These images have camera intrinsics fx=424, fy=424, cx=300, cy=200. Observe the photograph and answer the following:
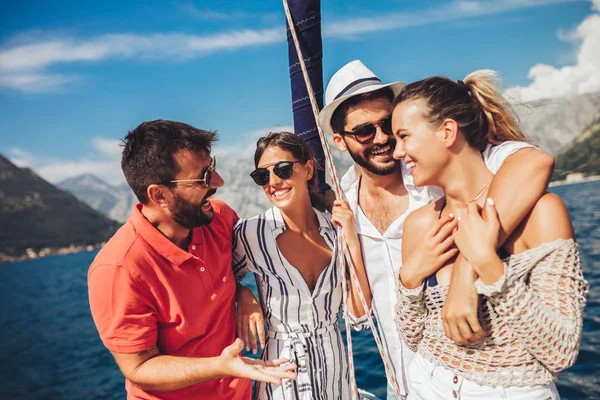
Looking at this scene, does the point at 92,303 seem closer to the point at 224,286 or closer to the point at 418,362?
the point at 224,286

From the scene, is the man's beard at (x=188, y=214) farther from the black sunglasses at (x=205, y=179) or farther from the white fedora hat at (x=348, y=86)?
the white fedora hat at (x=348, y=86)

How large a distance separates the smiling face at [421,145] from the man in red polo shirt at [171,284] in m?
1.38

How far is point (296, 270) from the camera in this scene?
10.4ft

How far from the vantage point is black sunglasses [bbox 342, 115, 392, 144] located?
3068mm

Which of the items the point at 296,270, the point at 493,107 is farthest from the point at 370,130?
the point at 296,270

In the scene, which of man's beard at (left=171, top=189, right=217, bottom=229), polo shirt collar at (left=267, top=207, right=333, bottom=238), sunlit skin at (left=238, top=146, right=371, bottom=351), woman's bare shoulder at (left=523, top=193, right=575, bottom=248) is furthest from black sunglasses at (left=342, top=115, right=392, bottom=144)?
woman's bare shoulder at (left=523, top=193, right=575, bottom=248)

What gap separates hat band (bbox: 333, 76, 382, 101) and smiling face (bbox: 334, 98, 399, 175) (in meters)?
0.13

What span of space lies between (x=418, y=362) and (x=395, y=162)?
5.02 feet

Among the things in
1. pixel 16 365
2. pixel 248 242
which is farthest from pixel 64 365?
pixel 248 242

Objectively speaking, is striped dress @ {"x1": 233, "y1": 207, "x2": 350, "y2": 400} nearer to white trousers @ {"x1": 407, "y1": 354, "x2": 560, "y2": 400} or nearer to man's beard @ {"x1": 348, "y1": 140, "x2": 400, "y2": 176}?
man's beard @ {"x1": 348, "y1": 140, "x2": 400, "y2": 176}

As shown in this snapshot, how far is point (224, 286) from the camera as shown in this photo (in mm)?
2994

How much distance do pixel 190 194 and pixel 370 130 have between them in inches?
53.4

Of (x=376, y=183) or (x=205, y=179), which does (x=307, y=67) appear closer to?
(x=376, y=183)

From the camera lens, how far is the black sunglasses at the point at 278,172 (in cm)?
324
